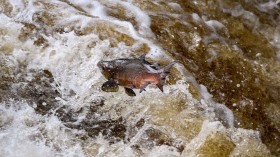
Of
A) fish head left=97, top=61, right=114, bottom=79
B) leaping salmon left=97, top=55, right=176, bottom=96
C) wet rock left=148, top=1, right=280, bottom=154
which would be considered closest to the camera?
leaping salmon left=97, top=55, right=176, bottom=96

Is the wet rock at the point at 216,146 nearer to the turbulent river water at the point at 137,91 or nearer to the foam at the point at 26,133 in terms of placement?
the turbulent river water at the point at 137,91

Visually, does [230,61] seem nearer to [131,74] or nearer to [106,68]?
[131,74]

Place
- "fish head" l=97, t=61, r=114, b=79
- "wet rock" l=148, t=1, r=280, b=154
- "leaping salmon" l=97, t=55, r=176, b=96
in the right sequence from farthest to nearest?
"wet rock" l=148, t=1, r=280, b=154, "fish head" l=97, t=61, r=114, b=79, "leaping salmon" l=97, t=55, r=176, b=96

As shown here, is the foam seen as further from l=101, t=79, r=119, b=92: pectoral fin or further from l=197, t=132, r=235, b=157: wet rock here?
l=197, t=132, r=235, b=157: wet rock

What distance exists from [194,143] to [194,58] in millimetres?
1205

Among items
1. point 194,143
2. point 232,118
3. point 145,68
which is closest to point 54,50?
point 145,68

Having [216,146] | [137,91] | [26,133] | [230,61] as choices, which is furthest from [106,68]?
[230,61]

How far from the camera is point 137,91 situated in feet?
14.5

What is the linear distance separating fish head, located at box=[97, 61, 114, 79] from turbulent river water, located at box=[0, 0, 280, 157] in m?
0.28

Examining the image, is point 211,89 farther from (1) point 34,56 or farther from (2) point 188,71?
(1) point 34,56

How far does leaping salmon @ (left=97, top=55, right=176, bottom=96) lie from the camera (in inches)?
155

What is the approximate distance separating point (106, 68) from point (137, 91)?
19.0 inches

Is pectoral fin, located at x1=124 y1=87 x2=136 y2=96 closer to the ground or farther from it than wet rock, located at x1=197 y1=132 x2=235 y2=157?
farther from it

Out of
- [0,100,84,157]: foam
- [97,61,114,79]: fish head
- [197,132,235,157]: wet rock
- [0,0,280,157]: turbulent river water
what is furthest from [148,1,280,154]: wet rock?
[0,100,84,157]: foam
